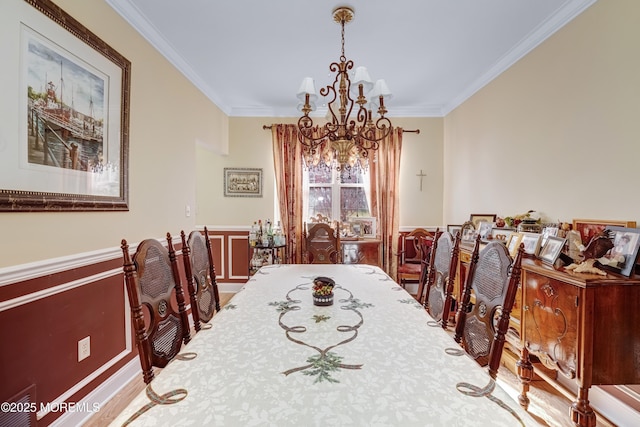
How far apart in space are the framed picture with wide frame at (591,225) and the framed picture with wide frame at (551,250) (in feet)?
0.75

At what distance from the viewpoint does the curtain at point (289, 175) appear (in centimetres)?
424

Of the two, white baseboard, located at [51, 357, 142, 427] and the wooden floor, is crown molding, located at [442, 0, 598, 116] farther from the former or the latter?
white baseboard, located at [51, 357, 142, 427]

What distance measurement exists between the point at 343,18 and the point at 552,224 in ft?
7.27

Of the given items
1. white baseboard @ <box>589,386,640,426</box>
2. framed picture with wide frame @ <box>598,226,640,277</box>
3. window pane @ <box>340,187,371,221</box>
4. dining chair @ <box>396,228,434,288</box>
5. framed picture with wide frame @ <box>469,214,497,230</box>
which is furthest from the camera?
window pane @ <box>340,187,371,221</box>

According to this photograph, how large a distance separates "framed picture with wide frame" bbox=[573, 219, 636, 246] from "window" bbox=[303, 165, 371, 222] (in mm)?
2619

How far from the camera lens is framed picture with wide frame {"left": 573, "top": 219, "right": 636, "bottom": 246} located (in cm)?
179

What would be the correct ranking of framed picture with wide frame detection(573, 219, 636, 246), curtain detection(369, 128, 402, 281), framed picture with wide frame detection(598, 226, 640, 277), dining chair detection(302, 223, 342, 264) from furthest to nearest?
curtain detection(369, 128, 402, 281) < dining chair detection(302, 223, 342, 264) < framed picture with wide frame detection(573, 219, 636, 246) < framed picture with wide frame detection(598, 226, 640, 277)

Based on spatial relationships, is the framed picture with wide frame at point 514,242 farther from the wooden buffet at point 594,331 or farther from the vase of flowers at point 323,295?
the vase of flowers at point 323,295

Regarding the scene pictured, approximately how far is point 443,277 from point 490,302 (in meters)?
0.49

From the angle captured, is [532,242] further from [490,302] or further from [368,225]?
[368,225]

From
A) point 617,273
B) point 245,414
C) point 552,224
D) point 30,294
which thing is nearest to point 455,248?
point 617,273

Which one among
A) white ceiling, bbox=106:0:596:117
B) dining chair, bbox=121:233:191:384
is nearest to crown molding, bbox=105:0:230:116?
white ceiling, bbox=106:0:596:117

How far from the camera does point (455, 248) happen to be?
1666 mm

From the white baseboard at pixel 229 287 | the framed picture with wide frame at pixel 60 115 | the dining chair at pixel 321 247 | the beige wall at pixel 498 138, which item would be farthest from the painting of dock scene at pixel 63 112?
the white baseboard at pixel 229 287
